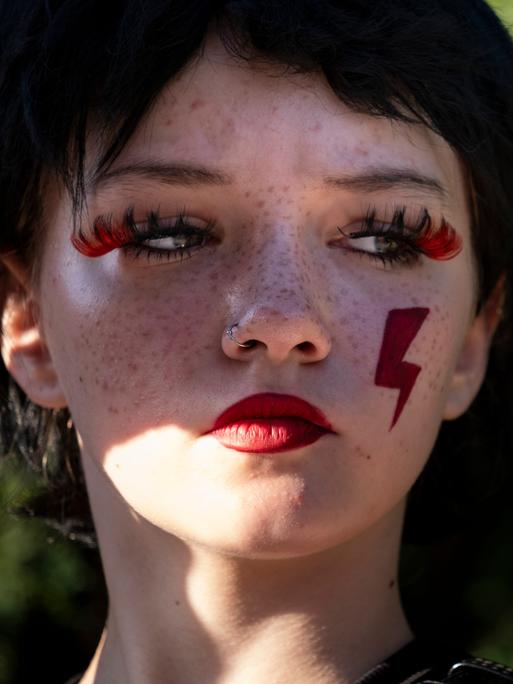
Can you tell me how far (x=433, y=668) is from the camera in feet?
7.11

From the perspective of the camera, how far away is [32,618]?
3307 mm

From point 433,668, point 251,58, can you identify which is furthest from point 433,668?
point 251,58

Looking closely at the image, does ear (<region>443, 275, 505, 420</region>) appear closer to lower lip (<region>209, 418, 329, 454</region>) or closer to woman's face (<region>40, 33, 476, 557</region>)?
woman's face (<region>40, 33, 476, 557</region>)

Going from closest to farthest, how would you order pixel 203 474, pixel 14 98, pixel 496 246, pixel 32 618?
pixel 203 474, pixel 14 98, pixel 496 246, pixel 32 618

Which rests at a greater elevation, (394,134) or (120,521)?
(394,134)

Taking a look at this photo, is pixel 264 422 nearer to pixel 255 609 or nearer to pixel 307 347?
pixel 307 347

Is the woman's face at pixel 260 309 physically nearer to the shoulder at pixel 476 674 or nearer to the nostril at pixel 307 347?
the nostril at pixel 307 347

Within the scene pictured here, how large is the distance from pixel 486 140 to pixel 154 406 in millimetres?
750

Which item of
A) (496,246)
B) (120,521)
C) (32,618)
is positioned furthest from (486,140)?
(32,618)

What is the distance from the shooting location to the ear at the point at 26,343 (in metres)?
2.39

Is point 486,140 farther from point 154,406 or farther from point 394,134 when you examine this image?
point 154,406

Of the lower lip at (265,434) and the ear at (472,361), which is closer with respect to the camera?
the lower lip at (265,434)

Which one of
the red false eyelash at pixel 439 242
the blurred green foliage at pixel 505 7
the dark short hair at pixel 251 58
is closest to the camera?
the dark short hair at pixel 251 58

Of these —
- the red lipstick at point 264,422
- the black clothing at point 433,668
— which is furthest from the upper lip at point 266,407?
the black clothing at point 433,668
